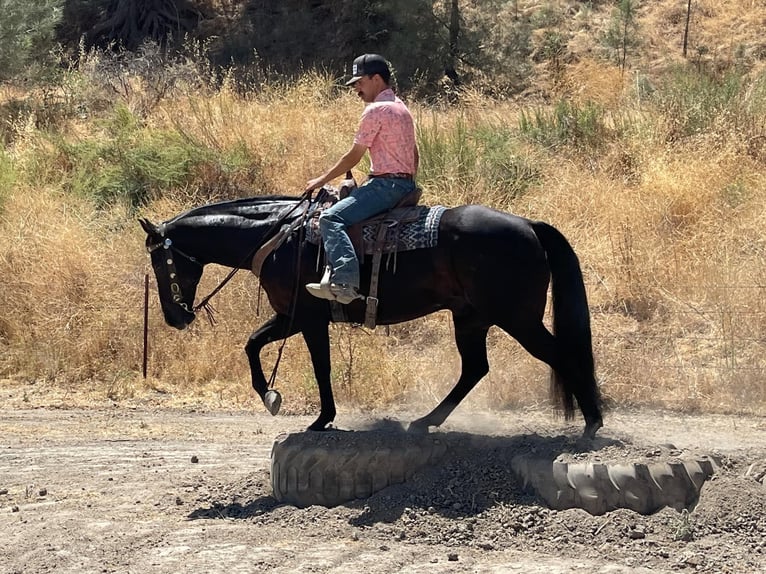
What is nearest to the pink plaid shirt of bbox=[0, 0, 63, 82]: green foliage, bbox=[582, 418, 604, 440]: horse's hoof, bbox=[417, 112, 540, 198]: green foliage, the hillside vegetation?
bbox=[582, 418, 604, 440]: horse's hoof

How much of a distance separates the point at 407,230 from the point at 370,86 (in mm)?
966

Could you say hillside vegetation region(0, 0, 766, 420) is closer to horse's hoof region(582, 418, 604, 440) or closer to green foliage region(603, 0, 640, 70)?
green foliage region(603, 0, 640, 70)

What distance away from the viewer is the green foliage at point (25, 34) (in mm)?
20016

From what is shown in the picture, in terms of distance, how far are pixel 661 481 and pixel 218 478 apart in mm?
3024

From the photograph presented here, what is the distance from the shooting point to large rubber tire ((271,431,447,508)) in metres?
6.15

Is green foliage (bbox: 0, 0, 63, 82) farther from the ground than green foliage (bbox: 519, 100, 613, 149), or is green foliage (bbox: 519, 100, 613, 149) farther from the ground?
green foliage (bbox: 0, 0, 63, 82)

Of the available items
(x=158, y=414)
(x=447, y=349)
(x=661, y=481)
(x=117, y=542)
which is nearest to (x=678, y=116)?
(x=447, y=349)

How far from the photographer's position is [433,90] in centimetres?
2045

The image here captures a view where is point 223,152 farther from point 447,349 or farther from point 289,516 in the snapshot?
point 289,516

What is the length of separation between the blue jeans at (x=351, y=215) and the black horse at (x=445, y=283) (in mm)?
294

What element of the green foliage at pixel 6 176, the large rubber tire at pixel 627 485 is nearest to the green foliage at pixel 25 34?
the green foliage at pixel 6 176

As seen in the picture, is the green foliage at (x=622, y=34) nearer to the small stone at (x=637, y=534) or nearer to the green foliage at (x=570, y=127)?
the green foliage at (x=570, y=127)

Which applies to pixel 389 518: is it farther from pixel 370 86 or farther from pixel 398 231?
pixel 370 86

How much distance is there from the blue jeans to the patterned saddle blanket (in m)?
0.06
